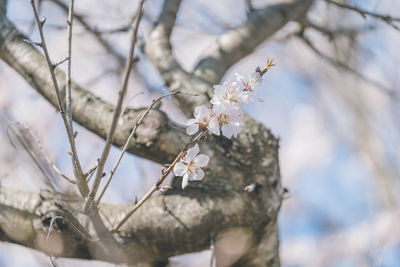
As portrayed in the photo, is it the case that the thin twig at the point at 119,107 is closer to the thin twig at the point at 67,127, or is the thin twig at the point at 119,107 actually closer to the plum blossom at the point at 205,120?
the thin twig at the point at 67,127

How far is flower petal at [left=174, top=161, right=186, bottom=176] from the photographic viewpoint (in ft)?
2.77

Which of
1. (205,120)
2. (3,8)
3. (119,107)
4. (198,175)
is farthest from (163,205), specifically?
(3,8)

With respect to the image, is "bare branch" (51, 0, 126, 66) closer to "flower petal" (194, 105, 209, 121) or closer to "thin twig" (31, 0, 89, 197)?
"thin twig" (31, 0, 89, 197)

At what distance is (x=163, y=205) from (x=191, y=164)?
31cm

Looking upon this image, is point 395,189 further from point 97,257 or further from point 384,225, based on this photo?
point 97,257

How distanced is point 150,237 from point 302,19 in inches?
54.3

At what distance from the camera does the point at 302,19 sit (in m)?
1.95

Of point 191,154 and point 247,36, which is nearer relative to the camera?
point 191,154

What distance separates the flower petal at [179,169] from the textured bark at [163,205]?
0.86 ft

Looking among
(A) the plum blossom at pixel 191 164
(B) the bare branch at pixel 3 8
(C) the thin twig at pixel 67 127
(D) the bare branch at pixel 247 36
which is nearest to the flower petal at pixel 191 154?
(A) the plum blossom at pixel 191 164

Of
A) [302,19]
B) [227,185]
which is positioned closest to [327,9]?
[302,19]

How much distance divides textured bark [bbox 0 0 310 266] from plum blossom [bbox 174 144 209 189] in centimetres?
27

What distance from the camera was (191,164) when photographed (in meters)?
0.87

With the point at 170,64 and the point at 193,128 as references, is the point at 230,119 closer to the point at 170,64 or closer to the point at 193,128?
the point at 193,128
